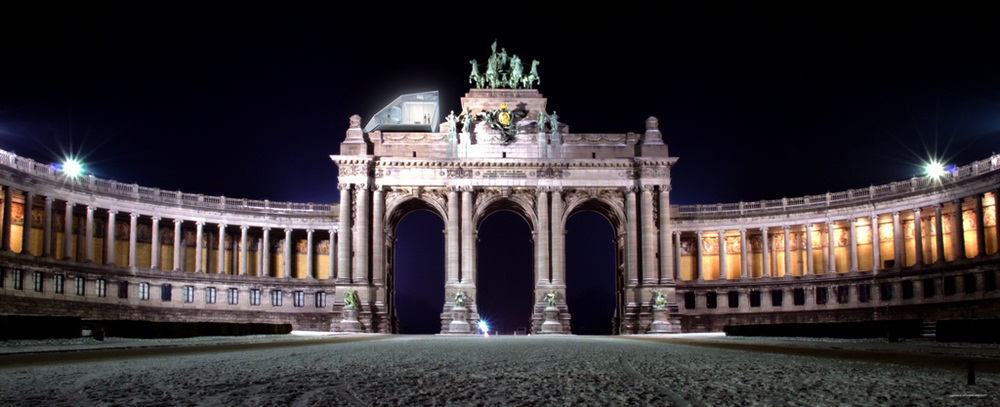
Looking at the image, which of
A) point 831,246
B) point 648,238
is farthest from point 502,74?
point 831,246

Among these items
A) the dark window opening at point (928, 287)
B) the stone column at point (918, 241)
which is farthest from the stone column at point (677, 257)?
the dark window opening at point (928, 287)

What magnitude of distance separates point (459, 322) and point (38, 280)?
106 ft

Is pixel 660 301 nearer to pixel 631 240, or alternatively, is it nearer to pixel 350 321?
pixel 631 240

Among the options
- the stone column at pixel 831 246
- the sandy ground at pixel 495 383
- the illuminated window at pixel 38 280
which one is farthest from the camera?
the stone column at pixel 831 246

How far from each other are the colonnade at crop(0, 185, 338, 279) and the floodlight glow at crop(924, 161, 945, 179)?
178 feet

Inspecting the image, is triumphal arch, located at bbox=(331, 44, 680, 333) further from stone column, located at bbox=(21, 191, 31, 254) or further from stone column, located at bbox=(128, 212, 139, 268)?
stone column, located at bbox=(21, 191, 31, 254)

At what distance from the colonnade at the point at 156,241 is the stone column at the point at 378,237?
33.6 ft

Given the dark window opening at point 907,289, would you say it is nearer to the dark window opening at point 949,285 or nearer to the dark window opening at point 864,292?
the dark window opening at point 864,292

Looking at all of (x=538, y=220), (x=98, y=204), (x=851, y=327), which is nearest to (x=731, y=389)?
(x=851, y=327)

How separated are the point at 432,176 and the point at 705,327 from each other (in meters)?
30.5

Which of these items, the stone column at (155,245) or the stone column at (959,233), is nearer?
the stone column at (959,233)

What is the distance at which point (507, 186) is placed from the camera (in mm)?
81375

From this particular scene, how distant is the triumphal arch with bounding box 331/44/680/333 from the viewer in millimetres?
80375

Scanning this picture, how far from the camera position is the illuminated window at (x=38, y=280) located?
223ft
